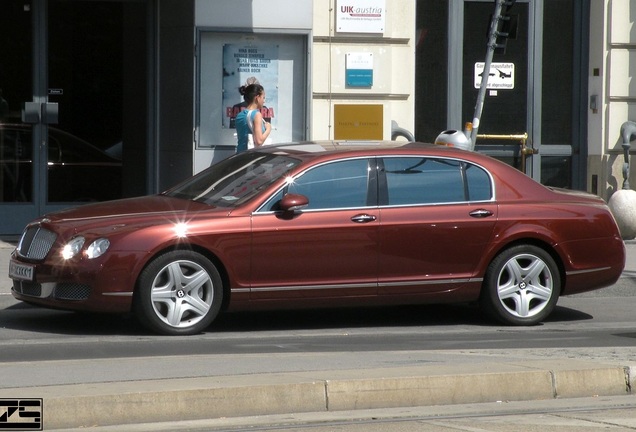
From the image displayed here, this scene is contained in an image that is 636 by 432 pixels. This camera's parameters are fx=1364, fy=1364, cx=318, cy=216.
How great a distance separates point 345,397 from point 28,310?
175 inches

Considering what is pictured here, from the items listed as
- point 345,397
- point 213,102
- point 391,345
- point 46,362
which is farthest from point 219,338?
point 213,102

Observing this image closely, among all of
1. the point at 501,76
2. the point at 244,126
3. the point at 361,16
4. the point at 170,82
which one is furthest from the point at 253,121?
the point at 501,76

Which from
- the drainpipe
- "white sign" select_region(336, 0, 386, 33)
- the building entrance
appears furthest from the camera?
the building entrance

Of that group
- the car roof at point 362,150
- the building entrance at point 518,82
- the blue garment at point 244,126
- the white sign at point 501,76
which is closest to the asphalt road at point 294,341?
the car roof at point 362,150

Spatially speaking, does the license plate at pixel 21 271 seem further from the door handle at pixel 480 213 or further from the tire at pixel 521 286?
the tire at pixel 521 286

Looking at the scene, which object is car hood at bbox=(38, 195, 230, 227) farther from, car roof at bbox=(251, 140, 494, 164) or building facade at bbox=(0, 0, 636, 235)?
building facade at bbox=(0, 0, 636, 235)

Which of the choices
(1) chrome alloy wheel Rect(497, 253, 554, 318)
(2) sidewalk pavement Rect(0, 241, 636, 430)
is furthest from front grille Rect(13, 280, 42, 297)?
(1) chrome alloy wheel Rect(497, 253, 554, 318)

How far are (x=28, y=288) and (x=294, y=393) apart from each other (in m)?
3.25

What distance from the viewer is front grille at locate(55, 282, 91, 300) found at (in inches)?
380

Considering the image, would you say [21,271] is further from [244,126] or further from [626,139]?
[626,139]

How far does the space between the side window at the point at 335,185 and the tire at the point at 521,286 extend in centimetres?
121

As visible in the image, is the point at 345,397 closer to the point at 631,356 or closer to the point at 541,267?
the point at 631,356

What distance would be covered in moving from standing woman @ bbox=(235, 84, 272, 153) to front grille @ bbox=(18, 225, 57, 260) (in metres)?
3.63

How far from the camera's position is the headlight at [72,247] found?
381 inches
